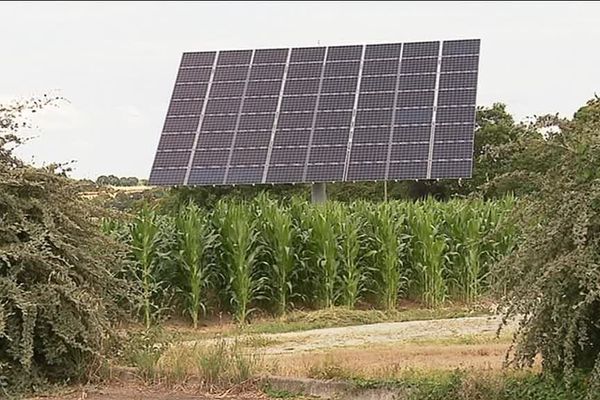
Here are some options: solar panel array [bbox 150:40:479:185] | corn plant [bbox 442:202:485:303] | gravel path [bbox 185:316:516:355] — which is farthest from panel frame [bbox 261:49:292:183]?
gravel path [bbox 185:316:516:355]

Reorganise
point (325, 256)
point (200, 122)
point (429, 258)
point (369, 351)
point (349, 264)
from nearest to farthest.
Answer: point (369, 351), point (325, 256), point (349, 264), point (429, 258), point (200, 122)

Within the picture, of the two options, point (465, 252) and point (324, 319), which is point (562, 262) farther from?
point (465, 252)

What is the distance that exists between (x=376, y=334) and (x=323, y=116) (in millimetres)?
14246

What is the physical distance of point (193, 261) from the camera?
15016 mm

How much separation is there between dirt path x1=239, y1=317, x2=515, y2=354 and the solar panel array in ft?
34.5

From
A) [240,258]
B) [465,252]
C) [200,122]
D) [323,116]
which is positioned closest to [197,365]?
[240,258]

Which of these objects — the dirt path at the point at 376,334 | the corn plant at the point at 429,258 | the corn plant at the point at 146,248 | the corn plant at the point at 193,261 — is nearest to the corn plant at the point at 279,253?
the corn plant at the point at 193,261

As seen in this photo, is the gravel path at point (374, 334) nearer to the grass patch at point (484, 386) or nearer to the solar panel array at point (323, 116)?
the grass patch at point (484, 386)

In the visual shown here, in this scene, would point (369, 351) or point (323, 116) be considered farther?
point (323, 116)

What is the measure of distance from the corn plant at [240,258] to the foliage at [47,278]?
5.25 m

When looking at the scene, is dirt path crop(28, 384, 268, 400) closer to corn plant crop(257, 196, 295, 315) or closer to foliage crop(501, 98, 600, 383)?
foliage crop(501, 98, 600, 383)

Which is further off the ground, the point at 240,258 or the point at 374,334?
the point at 240,258

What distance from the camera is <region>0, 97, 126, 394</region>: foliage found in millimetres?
8547

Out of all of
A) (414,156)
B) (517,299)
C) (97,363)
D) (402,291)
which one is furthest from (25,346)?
(414,156)
